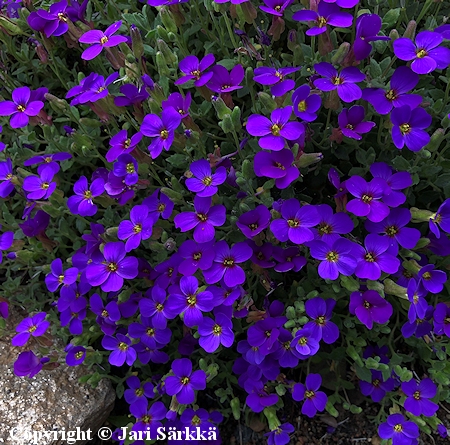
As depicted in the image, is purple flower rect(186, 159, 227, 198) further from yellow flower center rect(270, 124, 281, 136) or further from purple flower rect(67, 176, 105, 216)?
purple flower rect(67, 176, 105, 216)

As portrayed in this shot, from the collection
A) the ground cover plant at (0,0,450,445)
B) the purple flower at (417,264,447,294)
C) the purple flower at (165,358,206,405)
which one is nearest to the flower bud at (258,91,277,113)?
the ground cover plant at (0,0,450,445)

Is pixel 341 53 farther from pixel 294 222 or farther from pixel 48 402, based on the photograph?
pixel 48 402

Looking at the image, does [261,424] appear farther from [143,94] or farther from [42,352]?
[143,94]

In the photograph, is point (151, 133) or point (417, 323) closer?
point (151, 133)

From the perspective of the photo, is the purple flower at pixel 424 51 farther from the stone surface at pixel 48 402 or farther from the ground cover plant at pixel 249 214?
the stone surface at pixel 48 402

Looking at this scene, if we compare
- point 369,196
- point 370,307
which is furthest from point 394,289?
point 369,196

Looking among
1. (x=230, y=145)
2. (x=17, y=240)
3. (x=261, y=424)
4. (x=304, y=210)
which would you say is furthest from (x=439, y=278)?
(x=17, y=240)
